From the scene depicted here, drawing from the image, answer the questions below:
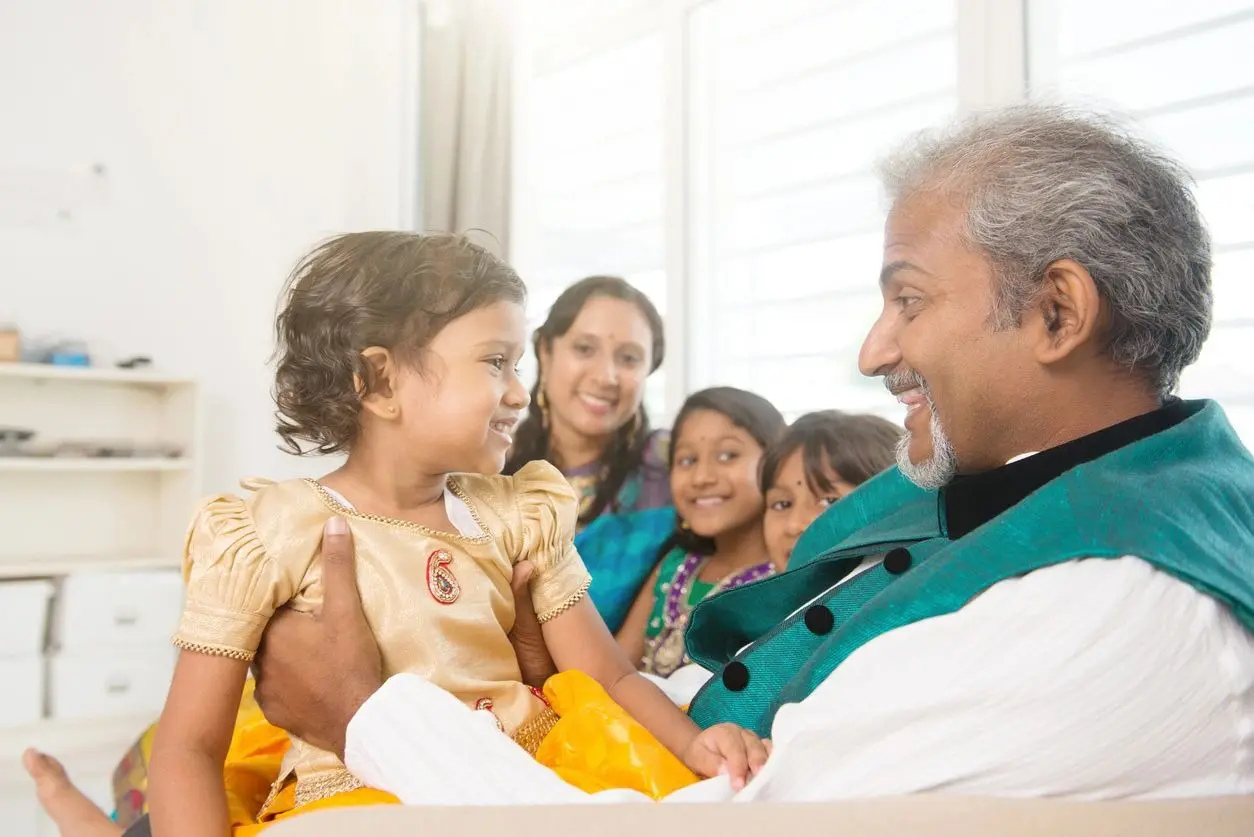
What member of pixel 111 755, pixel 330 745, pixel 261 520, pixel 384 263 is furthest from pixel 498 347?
pixel 111 755

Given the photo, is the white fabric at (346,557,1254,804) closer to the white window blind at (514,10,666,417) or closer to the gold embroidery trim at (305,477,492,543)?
the gold embroidery trim at (305,477,492,543)

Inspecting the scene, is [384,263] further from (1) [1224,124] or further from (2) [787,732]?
(1) [1224,124]

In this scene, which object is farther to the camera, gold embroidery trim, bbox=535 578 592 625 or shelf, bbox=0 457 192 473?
shelf, bbox=0 457 192 473

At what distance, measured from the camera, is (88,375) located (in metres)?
3.97

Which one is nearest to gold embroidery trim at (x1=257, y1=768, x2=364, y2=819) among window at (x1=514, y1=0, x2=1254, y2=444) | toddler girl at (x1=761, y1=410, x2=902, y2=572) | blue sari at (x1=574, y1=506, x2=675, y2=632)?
toddler girl at (x1=761, y1=410, x2=902, y2=572)

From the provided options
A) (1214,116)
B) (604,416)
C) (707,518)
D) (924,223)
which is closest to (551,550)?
(924,223)

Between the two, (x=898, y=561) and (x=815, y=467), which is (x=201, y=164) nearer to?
(x=815, y=467)

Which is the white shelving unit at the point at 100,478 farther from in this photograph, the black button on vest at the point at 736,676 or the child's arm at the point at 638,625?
the black button on vest at the point at 736,676

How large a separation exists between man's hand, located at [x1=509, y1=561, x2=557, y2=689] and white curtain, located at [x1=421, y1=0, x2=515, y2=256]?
2.85 m

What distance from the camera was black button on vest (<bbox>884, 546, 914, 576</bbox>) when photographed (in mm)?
1244

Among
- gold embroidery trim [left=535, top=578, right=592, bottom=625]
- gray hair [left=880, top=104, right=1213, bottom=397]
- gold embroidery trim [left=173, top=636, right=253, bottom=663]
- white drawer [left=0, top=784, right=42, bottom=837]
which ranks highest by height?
gray hair [left=880, top=104, right=1213, bottom=397]

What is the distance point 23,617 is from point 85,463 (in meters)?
0.60

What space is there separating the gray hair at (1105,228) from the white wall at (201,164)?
150 inches

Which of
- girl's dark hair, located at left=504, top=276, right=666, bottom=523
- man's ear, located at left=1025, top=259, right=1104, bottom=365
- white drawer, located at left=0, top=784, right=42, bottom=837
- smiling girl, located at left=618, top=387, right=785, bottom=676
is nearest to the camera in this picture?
man's ear, located at left=1025, top=259, right=1104, bottom=365
